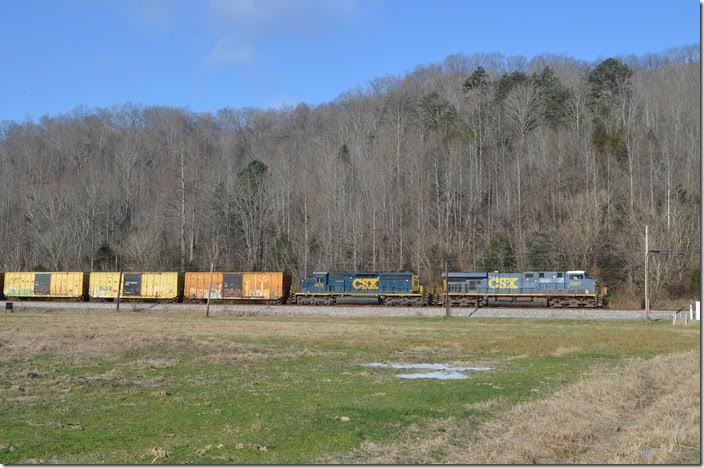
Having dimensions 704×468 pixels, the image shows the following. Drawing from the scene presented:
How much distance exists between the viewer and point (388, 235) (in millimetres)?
88750

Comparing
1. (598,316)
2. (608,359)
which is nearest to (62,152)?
(598,316)

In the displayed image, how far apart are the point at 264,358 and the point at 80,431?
42.1 feet

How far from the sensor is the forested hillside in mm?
74000

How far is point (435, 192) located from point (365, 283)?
32.0 m

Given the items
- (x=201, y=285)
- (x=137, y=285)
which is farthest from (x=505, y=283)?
(x=137, y=285)

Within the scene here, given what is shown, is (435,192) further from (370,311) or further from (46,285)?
(46,285)

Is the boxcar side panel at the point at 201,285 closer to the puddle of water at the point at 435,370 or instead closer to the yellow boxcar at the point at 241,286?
the yellow boxcar at the point at 241,286

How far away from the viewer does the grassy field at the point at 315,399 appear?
1069cm

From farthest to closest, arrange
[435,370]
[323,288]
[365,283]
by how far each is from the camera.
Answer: [323,288], [365,283], [435,370]

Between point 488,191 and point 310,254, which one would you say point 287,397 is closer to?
point 310,254

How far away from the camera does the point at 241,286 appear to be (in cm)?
6706

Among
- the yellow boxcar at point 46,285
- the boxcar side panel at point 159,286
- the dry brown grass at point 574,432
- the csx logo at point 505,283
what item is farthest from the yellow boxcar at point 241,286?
the dry brown grass at point 574,432

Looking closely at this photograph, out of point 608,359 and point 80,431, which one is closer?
point 80,431

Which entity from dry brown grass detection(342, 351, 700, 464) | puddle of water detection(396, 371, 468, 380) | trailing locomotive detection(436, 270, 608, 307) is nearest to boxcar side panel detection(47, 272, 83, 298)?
trailing locomotive detection(436, 270, 608, 307)
